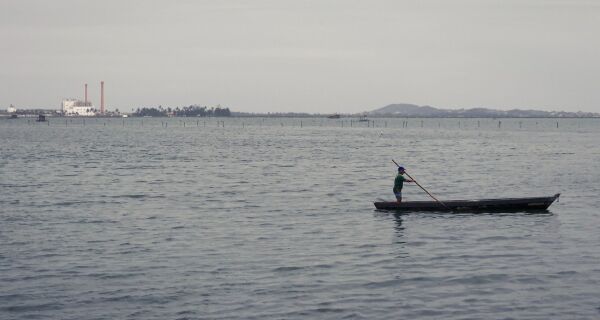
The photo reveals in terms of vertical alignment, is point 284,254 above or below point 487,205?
below

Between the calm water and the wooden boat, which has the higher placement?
the wooden boat

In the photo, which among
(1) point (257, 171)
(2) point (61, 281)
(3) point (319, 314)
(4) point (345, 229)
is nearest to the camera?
(3) point (319, 314)

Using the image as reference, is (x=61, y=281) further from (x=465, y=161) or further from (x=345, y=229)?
(x=465, y=161)

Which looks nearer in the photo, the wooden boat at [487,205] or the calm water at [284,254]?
the calm water at [284,254]

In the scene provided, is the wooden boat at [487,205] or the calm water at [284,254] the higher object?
the wooden boat at [487,205]

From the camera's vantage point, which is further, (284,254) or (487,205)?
(487,205)

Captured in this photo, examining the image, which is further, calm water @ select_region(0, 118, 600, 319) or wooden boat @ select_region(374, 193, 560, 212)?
wooden boat @ select_region(374, 193, 560, 212)

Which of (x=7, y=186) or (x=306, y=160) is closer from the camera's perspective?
(x=7, y=186)

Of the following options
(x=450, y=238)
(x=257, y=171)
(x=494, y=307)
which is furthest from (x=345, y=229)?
(x=257, y=171)

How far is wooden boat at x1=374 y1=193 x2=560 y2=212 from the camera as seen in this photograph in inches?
1545

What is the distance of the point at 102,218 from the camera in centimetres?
3875

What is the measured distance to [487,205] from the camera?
1548 inches

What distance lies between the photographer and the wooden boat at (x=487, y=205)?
39.2m

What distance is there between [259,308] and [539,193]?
34.4 m
